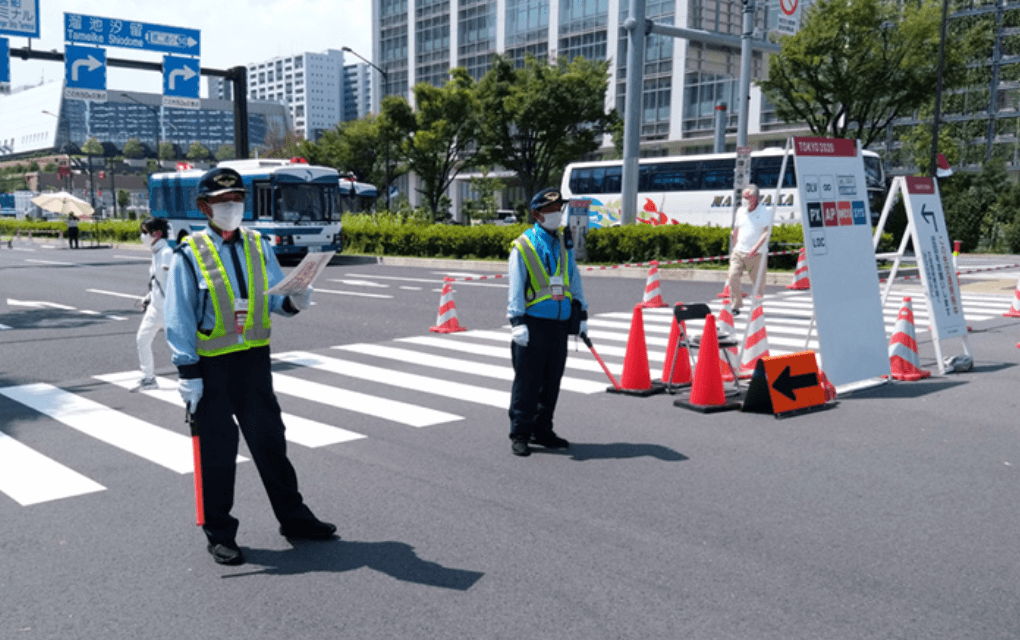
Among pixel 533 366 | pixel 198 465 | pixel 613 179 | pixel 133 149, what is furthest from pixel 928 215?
pixel 133 149

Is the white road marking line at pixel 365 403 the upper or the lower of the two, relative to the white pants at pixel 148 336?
lower

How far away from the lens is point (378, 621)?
3.67 metres

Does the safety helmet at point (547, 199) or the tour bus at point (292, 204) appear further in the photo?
the tour bus at point (292, 204)

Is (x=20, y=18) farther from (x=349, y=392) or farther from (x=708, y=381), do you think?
(x=708, y=381)

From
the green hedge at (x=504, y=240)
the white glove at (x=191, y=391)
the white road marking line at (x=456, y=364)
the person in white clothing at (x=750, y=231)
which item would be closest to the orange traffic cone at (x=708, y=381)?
the white road marking line at (x=456, y=364)

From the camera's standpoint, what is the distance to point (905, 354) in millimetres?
8977

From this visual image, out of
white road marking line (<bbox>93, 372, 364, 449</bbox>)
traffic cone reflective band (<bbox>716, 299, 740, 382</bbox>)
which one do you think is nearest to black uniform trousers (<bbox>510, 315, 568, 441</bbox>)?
white road marking line (<bbox>93, 372, 364, 449</bbox>)

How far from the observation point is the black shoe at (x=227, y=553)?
4.25 meters

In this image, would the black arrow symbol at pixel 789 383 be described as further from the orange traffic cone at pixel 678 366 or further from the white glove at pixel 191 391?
the white glove at pixel 191 391

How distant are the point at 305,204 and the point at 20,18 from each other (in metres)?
8.93

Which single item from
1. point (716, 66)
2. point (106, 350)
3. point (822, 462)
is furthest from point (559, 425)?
point (716, 66)

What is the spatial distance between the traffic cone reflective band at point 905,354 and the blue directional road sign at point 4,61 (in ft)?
80.3

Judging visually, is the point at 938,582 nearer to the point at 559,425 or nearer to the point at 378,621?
the point at 378,621

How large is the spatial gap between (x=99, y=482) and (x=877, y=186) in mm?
27609
